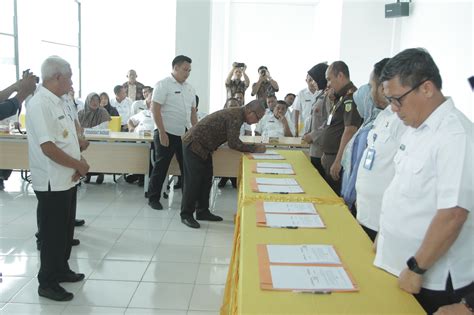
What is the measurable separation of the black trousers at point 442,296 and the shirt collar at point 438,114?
19.0 inches

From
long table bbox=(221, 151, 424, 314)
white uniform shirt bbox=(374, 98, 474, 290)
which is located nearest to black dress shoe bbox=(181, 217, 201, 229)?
long table bbox=(221, 151, 424, 314)

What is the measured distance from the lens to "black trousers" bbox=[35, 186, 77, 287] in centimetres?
258

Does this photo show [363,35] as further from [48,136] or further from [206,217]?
[48,136]

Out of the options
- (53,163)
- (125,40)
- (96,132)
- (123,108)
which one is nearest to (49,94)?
(53,163)

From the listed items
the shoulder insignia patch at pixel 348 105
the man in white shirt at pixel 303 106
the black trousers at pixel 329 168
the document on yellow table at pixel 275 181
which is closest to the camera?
the document on yellow table at pixel 275 181

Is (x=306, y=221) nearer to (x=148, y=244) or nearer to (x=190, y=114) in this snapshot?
(x=148, y=244)

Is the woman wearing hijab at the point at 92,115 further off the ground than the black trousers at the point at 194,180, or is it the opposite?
the woman wearing hijab at the point at 92,115

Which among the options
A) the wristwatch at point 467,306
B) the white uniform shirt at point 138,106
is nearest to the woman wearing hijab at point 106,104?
the white uniform shirt at point 138,106

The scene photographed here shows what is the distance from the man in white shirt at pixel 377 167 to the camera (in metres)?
2.06

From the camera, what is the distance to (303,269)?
1.47m

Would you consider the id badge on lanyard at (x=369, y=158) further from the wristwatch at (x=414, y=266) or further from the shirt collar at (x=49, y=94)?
the shirt collar at (x=49, y=94)

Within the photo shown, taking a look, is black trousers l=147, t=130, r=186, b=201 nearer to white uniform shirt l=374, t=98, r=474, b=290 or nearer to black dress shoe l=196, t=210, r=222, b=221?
black dress shoe l=196, t=210, r=222, b=221

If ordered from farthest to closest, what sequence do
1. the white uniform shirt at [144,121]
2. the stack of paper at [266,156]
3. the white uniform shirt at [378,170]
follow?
the white uniform shirt at [144,121]
the stack of paper at [266,156]
the white uniform shirt at [378,170]

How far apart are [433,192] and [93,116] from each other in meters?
5.18
